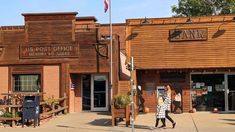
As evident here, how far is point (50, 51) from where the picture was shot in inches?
1037

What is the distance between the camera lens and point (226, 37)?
25.1 m

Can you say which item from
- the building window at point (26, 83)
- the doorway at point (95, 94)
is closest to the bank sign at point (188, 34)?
the doorway at point (95, 94)

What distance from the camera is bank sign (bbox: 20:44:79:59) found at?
26.2 meters

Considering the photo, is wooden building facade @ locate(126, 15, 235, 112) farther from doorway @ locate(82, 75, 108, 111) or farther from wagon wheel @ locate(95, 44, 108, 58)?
doorway @ locate(82, 75, 108, 111)

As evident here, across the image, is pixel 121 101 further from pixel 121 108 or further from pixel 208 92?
pixel 208 92

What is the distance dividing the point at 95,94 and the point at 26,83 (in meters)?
3.93

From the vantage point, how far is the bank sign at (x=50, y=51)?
26.2 meters

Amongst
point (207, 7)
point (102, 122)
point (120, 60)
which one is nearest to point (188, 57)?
point (120, 60)

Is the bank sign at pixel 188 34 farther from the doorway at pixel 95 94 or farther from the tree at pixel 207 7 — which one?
the tree at pixel 207 7

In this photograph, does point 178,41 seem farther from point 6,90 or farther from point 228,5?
point 228,5

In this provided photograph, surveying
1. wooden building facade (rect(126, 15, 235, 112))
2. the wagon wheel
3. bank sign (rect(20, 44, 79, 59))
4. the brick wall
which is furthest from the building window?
wooden building facade (rect(126, 15, 235, 112))

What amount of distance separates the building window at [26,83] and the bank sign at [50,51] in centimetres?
116

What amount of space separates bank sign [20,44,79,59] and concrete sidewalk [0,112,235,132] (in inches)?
144

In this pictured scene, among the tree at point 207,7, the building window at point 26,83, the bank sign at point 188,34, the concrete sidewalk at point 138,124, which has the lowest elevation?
the concrete sidewalk at point 138,124
